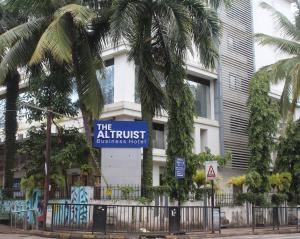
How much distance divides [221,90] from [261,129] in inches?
349

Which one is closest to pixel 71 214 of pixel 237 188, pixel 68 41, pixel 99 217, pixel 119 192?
pixel 99 217

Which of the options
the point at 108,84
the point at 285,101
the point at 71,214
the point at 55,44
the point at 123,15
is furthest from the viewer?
the point at 108,84

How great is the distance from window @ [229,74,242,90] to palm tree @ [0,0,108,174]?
53.4ft

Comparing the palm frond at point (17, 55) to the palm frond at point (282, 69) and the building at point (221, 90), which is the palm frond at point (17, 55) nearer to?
the building at point (221, 90)

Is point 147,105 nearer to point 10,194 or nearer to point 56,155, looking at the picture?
point 56,155

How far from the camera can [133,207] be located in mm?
20797

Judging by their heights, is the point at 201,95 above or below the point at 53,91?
above

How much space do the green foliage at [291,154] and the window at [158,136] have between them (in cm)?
819

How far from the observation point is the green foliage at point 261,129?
30.1 meters

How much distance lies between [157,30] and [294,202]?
16.8 metres

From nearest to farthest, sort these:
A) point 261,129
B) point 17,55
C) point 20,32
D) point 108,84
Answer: point 20,32, point 17,55, point 261,129, point 108,84

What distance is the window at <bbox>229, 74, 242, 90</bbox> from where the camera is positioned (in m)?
39.5

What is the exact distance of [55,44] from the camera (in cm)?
2072

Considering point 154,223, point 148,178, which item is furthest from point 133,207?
point 148,178
